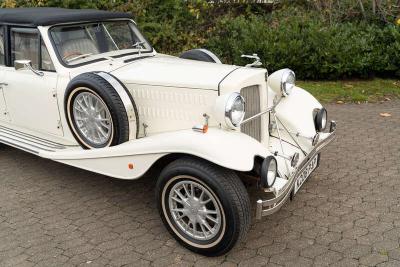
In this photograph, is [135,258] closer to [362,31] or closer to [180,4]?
[362,31]

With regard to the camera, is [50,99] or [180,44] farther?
[180,44]

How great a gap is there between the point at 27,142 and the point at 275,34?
537 cm

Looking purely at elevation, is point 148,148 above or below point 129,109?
below

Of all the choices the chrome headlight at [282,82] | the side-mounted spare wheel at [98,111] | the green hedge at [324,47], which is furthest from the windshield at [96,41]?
the green hedge at [324,47]

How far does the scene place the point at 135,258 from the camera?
3.35m

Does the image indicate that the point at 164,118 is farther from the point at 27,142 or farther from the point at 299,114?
the point at 27,142

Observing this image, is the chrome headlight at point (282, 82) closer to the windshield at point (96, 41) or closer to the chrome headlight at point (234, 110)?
the chrome headlight at point (234, 110)

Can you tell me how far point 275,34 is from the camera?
822 cm

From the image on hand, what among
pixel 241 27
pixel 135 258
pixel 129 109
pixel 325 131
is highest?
pixel 241 27

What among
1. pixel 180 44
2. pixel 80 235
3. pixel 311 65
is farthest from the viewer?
pixel 180 44

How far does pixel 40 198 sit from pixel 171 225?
66.3 inches

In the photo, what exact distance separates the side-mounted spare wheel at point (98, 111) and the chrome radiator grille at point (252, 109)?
40.0 inches

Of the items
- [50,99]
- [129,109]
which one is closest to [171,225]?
[129,109]

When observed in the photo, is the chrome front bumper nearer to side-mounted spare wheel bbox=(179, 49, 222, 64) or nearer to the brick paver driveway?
the brick paver driveway
